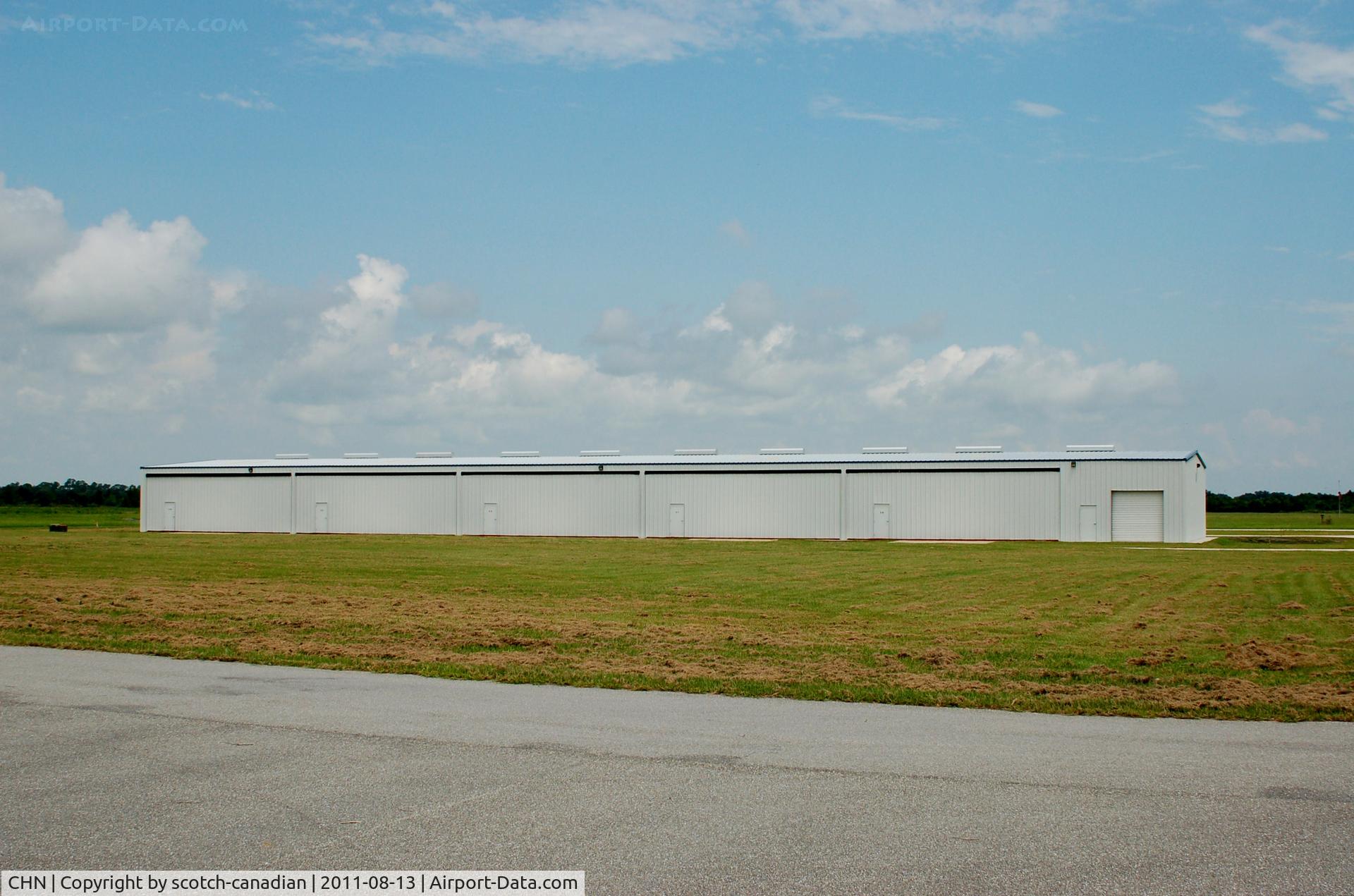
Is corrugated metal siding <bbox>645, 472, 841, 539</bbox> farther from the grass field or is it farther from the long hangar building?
the grass field

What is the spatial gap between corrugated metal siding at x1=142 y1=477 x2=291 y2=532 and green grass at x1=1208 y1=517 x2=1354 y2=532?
63.3 metres

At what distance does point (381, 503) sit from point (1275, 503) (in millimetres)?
122183

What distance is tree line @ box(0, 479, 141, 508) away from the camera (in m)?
133

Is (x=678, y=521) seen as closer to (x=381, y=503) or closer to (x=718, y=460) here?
(x=718, y=460)

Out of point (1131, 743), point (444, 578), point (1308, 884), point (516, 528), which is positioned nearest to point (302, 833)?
point (1308, 884)

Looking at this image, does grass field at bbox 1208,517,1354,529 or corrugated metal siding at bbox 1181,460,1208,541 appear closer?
corrugated metal siding at bbox 1181,460,1208,541

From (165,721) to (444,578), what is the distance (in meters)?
20.9

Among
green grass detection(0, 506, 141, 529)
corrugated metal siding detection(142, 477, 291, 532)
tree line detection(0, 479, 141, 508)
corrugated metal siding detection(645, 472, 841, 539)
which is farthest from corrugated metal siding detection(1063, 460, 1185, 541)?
tree line detection(0, 479, 141, 508)

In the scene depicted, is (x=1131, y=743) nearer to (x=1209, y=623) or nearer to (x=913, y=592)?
(x=1209, y=623)

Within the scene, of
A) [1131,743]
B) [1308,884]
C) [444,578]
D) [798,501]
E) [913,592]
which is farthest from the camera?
[798,501]

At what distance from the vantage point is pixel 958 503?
192 ft

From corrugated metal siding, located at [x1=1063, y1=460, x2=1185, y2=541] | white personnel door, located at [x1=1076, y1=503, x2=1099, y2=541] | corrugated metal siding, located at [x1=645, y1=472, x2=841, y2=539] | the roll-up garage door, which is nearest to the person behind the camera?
corrugated metal siding, located at [x1=1063, y1=460, x2=1185, y2=541]

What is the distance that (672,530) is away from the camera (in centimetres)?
6306

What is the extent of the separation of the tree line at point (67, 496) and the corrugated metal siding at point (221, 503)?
2337 inches
